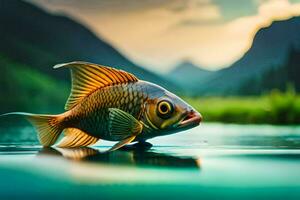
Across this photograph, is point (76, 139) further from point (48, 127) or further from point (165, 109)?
point (165, 109)

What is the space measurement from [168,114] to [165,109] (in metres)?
0.01

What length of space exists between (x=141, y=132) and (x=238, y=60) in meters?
1.29

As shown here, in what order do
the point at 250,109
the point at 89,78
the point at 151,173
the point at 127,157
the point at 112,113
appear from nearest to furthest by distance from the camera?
the point at 151,173
the point at 127,157
the point at 112,113
the point at 89,78
the point at 250,109

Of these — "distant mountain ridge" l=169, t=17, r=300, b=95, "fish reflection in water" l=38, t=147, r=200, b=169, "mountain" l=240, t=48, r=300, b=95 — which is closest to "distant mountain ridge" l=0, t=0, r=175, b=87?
"distant mountain ridge" l=169, t=17, r=300, b=95

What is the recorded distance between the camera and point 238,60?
250cm

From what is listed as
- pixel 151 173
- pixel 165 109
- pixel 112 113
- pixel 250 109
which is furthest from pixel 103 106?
pixel 250 109

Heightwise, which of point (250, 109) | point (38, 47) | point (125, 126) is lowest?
point (125, 126)

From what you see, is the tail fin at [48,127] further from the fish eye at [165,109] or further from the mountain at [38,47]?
the mountain at [38,47]

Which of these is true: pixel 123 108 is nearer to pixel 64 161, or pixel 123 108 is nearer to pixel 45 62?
pixel 64 161

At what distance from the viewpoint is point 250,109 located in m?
2.63

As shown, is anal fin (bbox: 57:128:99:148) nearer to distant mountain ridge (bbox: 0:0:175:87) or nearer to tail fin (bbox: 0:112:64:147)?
tail fin (bbox: 0:112:64:147)

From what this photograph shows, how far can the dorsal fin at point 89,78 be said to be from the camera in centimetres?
139

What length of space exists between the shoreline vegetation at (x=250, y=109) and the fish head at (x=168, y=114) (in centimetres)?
130

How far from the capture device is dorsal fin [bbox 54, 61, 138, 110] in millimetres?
1391
